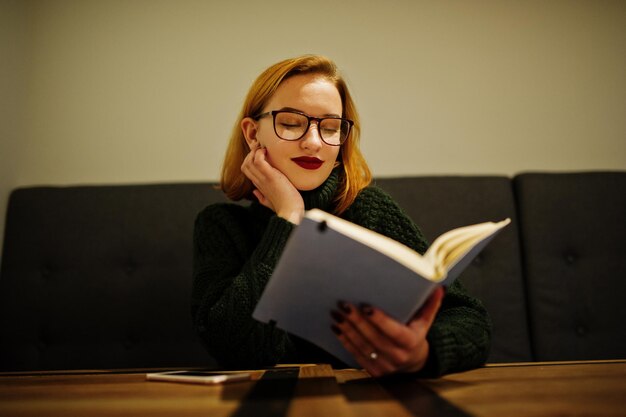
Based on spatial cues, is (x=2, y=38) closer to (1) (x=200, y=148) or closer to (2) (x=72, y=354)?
(1) (x=200, y=148)

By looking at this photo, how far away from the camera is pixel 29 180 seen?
1619 mm

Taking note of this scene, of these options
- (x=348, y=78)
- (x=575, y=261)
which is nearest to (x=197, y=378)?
(x=575, y=261)

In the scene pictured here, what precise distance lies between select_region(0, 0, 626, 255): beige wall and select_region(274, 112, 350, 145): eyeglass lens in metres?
0.60

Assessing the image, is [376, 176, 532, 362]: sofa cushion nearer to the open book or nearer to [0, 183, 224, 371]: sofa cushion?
[0, 183, 224, 371]: sofa cushion

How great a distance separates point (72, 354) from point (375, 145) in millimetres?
1062

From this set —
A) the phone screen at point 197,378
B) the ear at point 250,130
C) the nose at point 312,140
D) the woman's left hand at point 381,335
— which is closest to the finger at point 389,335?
the woman's left hand at point 381,335

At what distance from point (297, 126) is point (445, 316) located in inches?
18.2

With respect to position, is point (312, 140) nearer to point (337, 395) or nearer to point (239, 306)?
point (239, 306)

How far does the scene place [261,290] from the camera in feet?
2.84

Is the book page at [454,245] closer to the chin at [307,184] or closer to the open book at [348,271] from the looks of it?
the open book at [348,271]

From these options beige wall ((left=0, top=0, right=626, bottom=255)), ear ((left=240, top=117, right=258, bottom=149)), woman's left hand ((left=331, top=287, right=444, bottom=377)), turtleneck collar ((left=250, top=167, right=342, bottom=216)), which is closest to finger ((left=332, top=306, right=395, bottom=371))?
woman's left hand ((left=331, top=287, right=444, bottom=377))

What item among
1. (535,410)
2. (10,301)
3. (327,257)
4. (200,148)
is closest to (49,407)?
(327,257)

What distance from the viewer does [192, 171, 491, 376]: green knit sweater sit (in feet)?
2.57

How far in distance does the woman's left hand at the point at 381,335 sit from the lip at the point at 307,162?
0.46 metres
